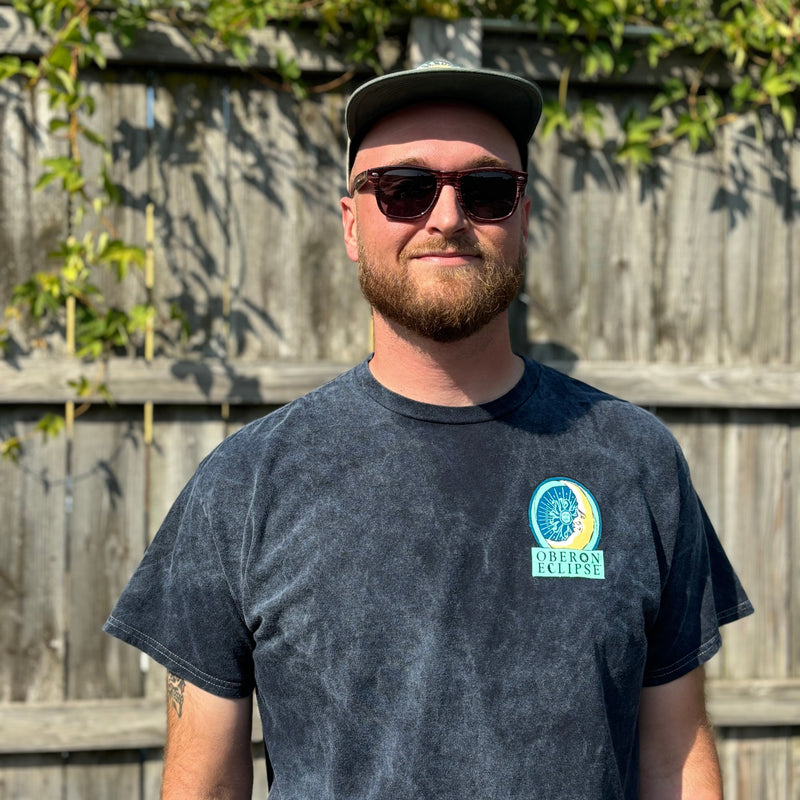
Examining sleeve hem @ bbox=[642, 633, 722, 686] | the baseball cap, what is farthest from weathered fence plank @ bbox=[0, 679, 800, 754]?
the baseball cap

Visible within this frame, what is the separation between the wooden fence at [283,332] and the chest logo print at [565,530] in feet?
5.60

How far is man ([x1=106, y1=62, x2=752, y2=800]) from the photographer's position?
146 cm

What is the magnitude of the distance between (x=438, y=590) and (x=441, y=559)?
50mm

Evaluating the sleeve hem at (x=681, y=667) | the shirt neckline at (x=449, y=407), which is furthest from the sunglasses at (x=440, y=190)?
the sleeve hem at (x=681, y=667)

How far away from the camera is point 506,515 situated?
152 centimetres

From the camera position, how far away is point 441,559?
4.91 feet

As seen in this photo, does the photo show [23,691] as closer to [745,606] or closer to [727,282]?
[745,606]

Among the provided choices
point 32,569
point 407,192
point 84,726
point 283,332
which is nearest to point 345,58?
point 283,332

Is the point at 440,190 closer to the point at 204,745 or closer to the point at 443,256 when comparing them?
the point at 443,256

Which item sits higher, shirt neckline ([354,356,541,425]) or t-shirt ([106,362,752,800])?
shirt neckline ([354,356,541,425])

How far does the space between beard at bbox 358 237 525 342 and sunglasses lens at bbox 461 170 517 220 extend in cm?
6

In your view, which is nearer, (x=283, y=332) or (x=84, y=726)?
(x=84, y=726)

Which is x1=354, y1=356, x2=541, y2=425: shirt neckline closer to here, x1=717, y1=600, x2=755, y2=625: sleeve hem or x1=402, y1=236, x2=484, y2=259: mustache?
x1=402, y1=236, x2=484, y2=259: mustache

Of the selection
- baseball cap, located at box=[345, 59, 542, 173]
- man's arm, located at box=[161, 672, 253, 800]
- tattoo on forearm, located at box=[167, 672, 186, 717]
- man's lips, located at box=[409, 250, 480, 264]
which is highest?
baseball cap, located at box=[345, 59, 542, 173]
